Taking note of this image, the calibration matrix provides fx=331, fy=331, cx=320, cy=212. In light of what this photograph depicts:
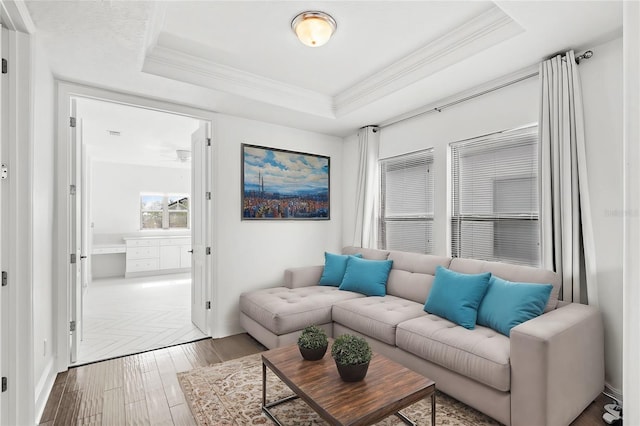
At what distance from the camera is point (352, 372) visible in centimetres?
176

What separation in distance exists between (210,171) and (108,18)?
1.82 m

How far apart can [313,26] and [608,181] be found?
2.32 meters

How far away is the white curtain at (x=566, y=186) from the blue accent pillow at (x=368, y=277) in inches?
57.0

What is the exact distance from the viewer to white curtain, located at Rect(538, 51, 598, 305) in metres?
2.37

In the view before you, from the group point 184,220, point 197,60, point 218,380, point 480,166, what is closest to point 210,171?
point 197,60

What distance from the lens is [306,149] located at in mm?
4422

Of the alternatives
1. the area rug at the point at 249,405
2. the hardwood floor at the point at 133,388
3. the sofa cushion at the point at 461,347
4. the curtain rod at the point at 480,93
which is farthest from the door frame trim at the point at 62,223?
the curtain rod at the point at 480,93

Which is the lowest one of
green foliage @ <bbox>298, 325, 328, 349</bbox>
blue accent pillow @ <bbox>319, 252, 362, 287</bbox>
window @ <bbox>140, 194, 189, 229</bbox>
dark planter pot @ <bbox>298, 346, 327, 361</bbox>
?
dark planter pot @ <bbox>298, 346, 327, 361</bbox>

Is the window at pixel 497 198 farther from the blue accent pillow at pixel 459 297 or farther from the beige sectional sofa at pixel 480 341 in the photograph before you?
the blue accent pillow at pixel 459 297

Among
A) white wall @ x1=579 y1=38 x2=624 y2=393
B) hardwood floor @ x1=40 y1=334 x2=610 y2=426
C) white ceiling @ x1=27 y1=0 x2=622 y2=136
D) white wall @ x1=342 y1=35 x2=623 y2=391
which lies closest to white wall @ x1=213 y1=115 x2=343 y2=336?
white ceiling @ x1=27 y1=0 x2=622 y2=136

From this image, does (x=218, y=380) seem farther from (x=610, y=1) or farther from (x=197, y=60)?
(x=610, y=1)

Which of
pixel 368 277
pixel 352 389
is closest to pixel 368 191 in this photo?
pixel 368 277

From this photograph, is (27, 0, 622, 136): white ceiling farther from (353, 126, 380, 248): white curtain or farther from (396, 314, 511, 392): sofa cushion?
(396, 314, 511, 392): sofa cushion

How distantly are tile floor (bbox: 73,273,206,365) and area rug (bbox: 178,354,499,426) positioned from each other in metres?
1.03
